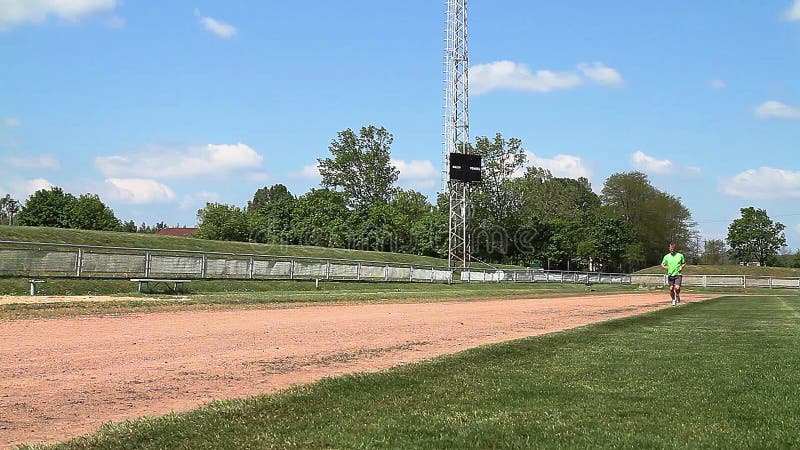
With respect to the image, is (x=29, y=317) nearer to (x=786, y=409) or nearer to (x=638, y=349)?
(x=638, y=349)

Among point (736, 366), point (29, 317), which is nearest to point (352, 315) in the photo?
point (29, 317)

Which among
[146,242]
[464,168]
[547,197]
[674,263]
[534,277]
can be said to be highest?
[547,197]

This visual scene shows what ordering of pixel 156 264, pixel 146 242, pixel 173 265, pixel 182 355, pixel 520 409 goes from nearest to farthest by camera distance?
pixel 520 409, pixel 182 355, pixel 156 264, pixel 173 265, pixel 146 242

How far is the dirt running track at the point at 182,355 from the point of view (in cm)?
685

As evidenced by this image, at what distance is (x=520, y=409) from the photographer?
21.4 feet

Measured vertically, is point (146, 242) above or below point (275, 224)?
below

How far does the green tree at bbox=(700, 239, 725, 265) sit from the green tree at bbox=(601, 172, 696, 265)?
21115 mm

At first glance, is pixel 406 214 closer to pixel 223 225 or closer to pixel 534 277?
pixel 223 225

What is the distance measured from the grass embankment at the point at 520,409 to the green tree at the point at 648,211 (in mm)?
112481

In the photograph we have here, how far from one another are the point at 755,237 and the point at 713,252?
19429 mm

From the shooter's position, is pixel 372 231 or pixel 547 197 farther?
pixel 547 197

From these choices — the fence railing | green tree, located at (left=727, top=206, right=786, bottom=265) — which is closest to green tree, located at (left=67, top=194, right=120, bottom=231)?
the fence railing

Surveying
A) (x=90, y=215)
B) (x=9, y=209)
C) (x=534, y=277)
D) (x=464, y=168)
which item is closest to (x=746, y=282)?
(x=534, y=277)

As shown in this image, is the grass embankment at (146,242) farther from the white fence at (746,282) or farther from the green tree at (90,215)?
the green tree at (90,215)
